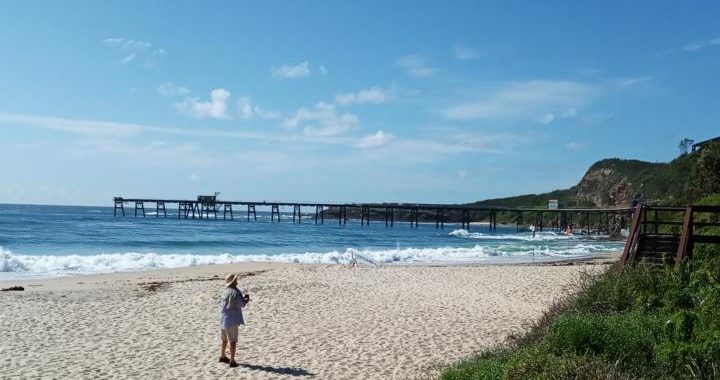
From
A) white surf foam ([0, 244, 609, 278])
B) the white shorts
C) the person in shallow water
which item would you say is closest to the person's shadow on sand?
the person in shallow water

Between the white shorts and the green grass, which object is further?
the white shorts

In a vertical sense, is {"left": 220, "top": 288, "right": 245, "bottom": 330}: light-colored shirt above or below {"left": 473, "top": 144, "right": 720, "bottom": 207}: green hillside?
below

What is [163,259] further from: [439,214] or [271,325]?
[439,214]

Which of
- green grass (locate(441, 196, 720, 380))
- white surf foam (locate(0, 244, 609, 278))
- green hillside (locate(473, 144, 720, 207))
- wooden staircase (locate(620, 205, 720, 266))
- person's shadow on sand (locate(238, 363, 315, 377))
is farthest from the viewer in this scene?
green hillside (locate(473, 144, 720, 207))

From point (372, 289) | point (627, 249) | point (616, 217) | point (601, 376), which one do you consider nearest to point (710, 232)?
point (627, 249)

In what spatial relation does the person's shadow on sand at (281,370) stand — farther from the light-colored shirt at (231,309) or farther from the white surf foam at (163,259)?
the white surf foam at (163,259)

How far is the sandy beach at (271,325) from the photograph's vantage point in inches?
348

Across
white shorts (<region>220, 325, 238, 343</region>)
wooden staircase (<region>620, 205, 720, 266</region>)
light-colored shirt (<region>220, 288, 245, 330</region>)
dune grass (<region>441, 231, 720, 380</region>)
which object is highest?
wooden staircase (<region>620, 205, 720, 266</region>)

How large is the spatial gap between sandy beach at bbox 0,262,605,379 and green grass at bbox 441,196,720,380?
8.13ft

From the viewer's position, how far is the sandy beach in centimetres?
884

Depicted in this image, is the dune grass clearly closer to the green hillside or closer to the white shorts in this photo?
the white shorts

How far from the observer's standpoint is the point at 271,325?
474 inches

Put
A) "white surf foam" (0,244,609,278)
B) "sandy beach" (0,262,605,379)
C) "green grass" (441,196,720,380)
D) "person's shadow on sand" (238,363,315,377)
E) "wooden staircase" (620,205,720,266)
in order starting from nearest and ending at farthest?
1. "green grass" (441,196,720,380)
2. "person's shadow on sand" (238,363,315,377)
3. "sandy beach" (0,262,605,379)
4. "wooden staircase" (620,205,720,266)
5. "white surf foam" (0,244,609,278)

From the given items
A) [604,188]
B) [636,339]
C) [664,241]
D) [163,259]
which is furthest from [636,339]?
[604,188]
